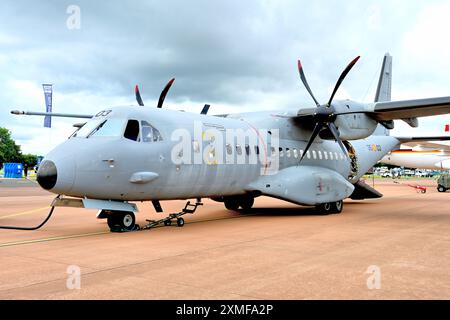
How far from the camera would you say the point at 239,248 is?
8.27 meters

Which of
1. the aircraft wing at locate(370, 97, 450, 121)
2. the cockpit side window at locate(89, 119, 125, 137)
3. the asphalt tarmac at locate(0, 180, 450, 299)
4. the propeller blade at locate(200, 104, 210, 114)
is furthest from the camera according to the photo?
the propeller blade at locate(200, 104, 210, 114)

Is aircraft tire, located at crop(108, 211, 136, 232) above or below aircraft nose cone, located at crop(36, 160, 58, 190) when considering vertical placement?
below

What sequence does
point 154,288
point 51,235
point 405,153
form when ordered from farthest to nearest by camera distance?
point 405,153, point 51,235, point 154,288

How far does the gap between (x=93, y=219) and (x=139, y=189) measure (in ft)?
13.6

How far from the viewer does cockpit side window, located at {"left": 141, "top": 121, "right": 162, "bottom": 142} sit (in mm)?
10656

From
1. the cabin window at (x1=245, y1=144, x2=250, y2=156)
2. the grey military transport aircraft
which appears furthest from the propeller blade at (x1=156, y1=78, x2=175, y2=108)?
the cabin window at (x1=245, y1=144, x2=250, y2=156)

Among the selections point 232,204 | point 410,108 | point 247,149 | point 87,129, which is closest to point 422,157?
point 410,108

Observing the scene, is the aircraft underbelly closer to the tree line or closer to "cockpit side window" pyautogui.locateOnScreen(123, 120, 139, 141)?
"cockpit side window" pyautogui.locateOnScreen(123, 120, 139, 141)

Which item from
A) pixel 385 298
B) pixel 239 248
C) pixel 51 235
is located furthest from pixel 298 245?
pixel 51 235

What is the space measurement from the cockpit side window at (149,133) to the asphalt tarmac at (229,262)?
2389mm

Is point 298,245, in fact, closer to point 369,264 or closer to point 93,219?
point 369,264

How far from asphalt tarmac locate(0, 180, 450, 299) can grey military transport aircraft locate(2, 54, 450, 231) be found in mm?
1127

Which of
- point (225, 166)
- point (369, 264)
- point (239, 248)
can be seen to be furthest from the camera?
point (225, 166)
